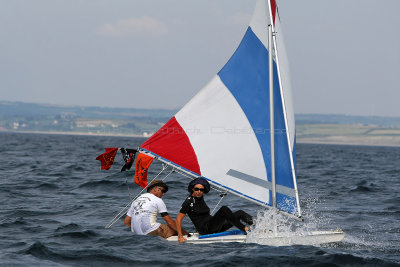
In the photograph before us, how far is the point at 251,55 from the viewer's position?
12.4 meters

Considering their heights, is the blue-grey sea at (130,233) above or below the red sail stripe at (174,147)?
below

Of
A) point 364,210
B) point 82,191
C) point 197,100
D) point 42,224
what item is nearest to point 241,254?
point 197,100

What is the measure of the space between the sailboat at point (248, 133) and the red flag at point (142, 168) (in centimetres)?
12

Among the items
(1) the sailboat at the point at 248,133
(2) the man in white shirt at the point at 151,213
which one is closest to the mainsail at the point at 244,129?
(1) the sailboat at the point at 248,133

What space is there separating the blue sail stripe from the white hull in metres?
1.09

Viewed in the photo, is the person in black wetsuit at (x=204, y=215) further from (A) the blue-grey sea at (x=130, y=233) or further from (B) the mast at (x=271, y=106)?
(B) the mast at (x=271, y=106)

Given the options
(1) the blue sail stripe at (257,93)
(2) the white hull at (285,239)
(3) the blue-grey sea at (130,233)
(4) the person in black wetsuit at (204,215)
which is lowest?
(3) the blue-grey sea at (130,233)

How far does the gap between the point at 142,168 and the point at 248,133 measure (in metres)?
2.50

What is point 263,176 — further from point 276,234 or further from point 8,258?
point 8,258

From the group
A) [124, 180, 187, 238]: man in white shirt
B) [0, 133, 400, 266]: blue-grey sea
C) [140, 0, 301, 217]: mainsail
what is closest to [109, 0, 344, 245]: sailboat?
[140, 0, 301, 217]: mainsail

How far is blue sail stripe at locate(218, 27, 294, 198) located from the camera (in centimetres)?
1208

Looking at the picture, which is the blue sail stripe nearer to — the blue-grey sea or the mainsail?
the mainsail

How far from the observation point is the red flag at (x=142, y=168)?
41.7 feet

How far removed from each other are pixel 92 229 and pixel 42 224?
1.67 m
